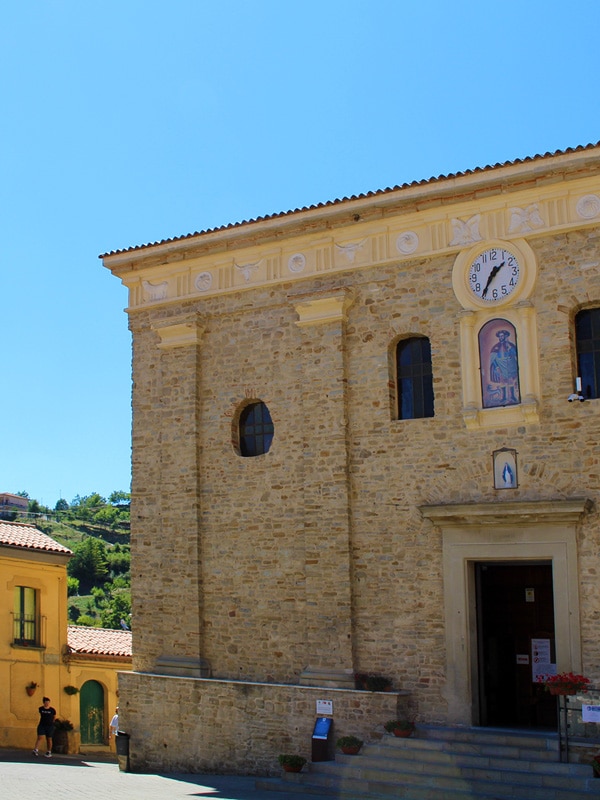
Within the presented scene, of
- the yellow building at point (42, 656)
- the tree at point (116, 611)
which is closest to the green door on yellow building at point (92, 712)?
the yellow building at point (42, 656)

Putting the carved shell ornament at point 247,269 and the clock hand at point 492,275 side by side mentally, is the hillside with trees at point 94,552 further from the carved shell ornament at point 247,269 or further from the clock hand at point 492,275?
the clock hand at point 492,275

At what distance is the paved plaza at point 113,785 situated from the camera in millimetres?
14773

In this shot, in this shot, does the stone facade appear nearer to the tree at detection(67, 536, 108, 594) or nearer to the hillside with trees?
the hillside with trees

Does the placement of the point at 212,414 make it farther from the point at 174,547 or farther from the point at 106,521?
the point at 106,521

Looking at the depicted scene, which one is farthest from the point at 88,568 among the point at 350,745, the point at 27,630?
the point at 350,745

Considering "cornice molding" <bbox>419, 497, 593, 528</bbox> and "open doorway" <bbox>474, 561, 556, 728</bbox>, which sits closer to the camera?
"cornice molding" <bbox>419, 497, 593, 528</bbox>

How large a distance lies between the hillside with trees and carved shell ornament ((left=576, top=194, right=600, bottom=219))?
4179cm

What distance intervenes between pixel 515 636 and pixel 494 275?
5.80 meters

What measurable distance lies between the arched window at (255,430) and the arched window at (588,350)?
5.54m

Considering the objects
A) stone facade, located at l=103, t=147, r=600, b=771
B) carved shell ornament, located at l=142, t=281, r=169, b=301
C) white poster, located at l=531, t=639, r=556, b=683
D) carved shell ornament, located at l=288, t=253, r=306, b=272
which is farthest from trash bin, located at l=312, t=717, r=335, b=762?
carved shell ornament, located at l=142, t=281, r=169, b=301

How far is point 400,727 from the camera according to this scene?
617 inches

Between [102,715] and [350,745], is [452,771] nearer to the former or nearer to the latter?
[350,745]

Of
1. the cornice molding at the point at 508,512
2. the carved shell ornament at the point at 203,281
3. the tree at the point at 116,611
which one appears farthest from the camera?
the tree at the point at 116,611

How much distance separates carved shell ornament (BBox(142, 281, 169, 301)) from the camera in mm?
20016
